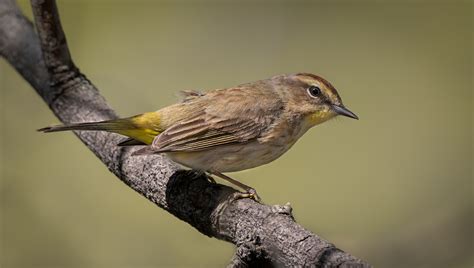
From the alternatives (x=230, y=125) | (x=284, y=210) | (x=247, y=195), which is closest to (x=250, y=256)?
(x=284, y=210)

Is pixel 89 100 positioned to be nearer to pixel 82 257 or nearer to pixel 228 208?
pixel 82 257

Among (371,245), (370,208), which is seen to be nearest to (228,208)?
(371,245)

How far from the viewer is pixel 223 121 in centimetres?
459

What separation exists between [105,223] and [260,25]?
11.4ft

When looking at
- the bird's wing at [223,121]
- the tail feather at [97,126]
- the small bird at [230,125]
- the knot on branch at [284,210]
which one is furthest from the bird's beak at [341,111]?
the knot on branch at [284,210]

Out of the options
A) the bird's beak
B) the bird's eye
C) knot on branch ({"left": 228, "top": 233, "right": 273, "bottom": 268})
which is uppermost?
the bird's eye

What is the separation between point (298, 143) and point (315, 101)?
6.09 ft

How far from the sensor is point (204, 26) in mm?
7953

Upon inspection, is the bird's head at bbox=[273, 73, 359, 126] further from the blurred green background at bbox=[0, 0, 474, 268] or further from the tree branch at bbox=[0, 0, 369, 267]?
the tree branch at bbox=[0, 0, 369, 267]

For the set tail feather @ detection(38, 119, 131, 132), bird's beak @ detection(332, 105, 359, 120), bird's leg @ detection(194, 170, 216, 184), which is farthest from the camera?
bird's beak @ detection(332, 105, 359, 120)

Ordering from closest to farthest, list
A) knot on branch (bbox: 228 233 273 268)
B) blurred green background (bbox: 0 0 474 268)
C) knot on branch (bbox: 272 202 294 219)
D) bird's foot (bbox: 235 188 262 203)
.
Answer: knot on branch (bbox: 228 233 273 268), knot on branch (bbox: 272 202 294 219), bird's foot (bbox: 235 188 262 203), blurred green background (bbox: 0 0 474 268)

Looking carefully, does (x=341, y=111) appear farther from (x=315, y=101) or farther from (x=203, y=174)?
(x=203, y=174)

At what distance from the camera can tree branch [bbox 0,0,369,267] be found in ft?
10.3

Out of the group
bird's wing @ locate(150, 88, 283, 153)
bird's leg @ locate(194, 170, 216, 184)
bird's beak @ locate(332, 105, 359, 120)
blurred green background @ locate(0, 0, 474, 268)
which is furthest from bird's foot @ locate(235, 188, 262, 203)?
bird's beak @ locate(332, 105, 359, 120)
